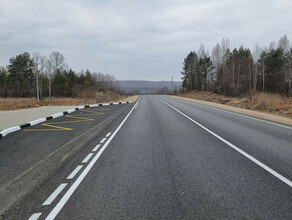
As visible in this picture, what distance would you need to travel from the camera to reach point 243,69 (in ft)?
180

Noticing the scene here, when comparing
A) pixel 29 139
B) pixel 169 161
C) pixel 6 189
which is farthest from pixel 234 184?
pixel 29 139

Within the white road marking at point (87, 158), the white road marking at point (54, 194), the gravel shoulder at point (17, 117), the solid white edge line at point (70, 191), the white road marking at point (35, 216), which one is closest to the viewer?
the white road marking at point (35, 216)

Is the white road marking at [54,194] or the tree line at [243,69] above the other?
the tree line at [243,69]

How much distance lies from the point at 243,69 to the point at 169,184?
5720 centimetres

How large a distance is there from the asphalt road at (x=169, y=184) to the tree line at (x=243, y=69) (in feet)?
96.5

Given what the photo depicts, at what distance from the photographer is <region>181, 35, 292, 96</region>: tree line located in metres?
46.4

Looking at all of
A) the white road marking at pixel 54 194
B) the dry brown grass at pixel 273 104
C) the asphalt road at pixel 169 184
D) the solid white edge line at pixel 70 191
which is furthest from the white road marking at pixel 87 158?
the dry brown grass at pixel 273 104

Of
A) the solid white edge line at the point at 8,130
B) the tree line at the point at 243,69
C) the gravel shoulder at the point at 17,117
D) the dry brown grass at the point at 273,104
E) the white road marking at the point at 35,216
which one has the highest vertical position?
the tree line at the point at 243,69

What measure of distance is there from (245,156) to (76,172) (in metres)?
4.22

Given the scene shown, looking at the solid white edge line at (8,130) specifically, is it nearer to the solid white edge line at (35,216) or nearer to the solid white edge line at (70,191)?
the solid white edge line at (70,191)

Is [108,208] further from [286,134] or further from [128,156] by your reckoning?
[286,134]

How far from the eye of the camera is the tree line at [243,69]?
46.4 meters

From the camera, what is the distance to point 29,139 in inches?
329

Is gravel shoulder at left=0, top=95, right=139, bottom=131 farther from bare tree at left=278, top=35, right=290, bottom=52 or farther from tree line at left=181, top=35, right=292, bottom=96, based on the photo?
bare tree at left=278, top=35, right=290, bottom=52
